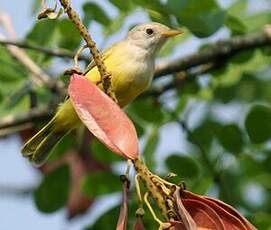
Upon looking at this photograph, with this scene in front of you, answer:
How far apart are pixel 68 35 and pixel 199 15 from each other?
2.30 feet

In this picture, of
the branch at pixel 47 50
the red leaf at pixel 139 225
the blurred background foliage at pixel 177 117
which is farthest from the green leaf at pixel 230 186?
the red leaf at pixel 139 225

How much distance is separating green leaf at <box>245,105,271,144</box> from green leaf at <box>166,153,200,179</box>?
0.25 meters

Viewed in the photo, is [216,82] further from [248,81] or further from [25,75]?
[25,75]

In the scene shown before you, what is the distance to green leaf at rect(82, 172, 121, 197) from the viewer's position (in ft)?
11.8

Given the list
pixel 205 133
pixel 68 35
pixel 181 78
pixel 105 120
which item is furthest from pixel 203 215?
pixel 181 78

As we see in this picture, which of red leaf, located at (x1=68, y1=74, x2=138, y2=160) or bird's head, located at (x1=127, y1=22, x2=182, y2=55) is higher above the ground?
red leaf, located at (x1=68, y1=74, x2=138, y2=160)

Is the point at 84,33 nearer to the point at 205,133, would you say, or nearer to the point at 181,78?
the point at 205,133

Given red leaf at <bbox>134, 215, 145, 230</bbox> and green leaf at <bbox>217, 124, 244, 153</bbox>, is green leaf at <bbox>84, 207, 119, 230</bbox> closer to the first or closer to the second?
green leaf at <bbox>217, 124, 244, 153</bbox>

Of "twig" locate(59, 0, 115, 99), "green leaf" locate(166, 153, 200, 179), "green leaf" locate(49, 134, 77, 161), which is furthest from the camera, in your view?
"green leaf" locate(49, 134, 77, 161)

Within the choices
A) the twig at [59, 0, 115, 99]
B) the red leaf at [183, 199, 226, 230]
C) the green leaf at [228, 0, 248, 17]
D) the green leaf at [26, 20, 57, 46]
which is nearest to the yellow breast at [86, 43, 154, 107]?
the green leaf at [26, 20, 57, 46]

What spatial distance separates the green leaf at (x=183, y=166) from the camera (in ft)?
11.3

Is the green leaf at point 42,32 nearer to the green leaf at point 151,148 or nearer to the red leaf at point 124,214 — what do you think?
the green leaf at point 151,148

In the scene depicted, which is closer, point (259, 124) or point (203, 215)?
point (203, 215)

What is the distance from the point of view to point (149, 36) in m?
3.46
